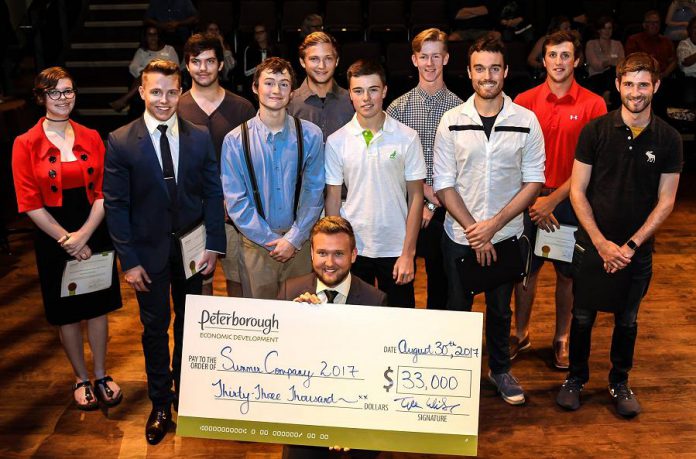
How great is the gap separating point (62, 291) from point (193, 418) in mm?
1108

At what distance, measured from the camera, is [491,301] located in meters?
3.84

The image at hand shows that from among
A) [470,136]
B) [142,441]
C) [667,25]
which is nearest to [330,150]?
[470,136]

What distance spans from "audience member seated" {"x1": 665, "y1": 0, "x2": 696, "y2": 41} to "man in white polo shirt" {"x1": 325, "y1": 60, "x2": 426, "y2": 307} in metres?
6.33

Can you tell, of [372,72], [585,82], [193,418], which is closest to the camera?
[193,418]

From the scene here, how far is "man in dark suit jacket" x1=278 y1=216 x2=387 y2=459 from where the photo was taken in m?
2.99

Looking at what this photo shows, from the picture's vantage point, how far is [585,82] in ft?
26.9

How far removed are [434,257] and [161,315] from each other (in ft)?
4.56

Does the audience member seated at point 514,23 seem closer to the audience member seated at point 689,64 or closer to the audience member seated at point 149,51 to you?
the audience member seated at point 689,64

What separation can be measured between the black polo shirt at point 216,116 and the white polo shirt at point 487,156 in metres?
1.02

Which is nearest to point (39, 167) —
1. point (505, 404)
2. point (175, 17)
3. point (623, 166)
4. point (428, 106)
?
point (428, 106)

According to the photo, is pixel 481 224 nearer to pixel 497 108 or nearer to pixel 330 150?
pixel 497 108

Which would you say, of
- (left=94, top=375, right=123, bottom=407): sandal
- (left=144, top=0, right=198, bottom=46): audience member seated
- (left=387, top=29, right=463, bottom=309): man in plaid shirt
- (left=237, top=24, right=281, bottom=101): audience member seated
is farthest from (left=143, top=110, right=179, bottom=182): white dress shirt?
(left=144, top=0, right=198, bottom=46): audience member seated

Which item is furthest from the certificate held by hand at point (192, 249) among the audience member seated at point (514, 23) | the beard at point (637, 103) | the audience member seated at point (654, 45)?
the audience member seated at point (654, 45)

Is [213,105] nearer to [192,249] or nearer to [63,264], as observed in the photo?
[192,249]
